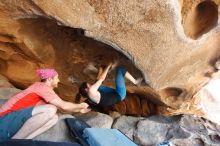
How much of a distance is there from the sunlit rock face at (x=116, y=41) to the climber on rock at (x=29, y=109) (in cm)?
49

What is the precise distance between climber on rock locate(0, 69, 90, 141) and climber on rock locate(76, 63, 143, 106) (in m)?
0.40

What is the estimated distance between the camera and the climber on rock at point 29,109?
2.48 m

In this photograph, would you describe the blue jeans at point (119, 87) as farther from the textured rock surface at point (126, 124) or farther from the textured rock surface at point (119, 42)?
the textured rock surface at point (126, 124)

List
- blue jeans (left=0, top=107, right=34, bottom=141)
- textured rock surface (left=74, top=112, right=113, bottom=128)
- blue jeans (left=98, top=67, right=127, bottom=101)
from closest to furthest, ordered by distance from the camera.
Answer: blue jeans (left=0, top=107, right=34, bottom=141) → blue jeans (left=98, top=67, right=127, bottom=101) → textured rock surface (left=74, top=112, right=113, bottom=128)

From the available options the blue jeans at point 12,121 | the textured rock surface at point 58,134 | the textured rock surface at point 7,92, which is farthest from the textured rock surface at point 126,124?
the blue jeans at point 12,121

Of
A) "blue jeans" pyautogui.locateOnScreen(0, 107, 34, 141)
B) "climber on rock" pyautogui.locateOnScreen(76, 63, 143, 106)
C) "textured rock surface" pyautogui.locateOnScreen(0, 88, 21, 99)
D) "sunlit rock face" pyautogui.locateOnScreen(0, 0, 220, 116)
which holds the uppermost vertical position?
"sunlit rock face" pyautogui.locateOnScreen(0, 0, 220, 116)

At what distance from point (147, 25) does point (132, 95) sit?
1.81m

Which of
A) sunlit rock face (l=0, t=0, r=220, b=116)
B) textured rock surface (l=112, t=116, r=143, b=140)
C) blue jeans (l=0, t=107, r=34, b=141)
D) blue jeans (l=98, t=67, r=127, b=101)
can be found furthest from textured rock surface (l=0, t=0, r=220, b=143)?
blue jeans (l=0, t=107, r=34, b=141)

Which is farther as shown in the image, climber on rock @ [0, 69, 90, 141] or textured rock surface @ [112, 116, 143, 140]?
textured rock surface @ [112, 116, 143, 140]

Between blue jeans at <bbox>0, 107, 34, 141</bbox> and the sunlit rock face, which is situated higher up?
the sunlit rock face

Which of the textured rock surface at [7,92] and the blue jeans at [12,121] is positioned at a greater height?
the blue jeans at [12,121]

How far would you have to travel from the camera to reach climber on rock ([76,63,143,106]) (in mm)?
2967

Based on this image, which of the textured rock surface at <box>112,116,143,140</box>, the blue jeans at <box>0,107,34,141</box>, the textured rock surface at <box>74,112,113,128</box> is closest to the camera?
the blue jeans at <box>0,107,34,141</box>

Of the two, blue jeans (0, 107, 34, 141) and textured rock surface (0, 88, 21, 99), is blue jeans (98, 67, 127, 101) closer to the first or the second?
blue jeans (0, 107, 34, 141)
